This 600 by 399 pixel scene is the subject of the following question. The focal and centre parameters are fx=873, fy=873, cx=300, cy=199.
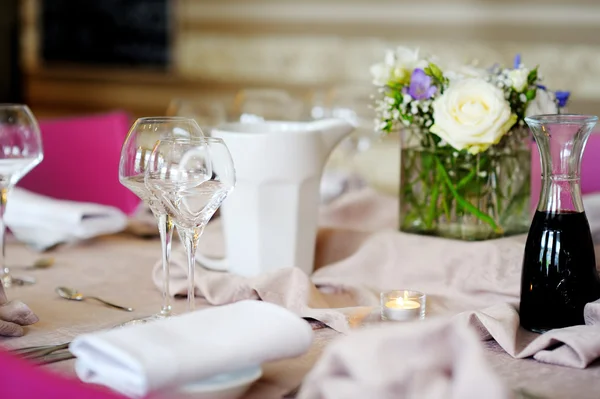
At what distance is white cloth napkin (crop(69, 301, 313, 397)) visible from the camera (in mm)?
706

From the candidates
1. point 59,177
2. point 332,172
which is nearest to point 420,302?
point 332,172

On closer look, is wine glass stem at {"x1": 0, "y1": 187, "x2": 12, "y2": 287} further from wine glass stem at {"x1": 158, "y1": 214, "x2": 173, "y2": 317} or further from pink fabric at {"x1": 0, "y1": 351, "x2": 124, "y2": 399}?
pink fabric at {"x1": 0, "y1": 351, "x2": 124, "y2": 399}

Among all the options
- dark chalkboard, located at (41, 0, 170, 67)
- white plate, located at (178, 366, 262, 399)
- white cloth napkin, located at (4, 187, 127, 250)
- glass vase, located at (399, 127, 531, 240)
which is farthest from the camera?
dark chalkboard, located at (41, 0, 170, 67)

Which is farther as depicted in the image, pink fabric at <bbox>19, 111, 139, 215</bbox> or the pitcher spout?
pink fabric at <bbox>19, 111, 139, 215</bbox>

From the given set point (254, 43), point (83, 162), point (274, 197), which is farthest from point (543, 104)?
point (254, 43)

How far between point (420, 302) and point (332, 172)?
3.48 ft

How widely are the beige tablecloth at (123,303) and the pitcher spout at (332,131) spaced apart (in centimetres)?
16

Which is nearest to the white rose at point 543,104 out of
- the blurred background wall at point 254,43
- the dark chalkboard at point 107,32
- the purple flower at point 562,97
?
the purple flower at point 562,97

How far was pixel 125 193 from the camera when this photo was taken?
214 centimetres

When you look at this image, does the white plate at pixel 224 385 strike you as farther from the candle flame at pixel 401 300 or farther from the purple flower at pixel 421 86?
the purple flower at pixel 421 86

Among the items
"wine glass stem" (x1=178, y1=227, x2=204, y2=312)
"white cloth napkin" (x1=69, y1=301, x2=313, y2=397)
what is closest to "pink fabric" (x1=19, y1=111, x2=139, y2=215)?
"wine glass stem" (x1=178, y1=227, x2=204, y2=312)

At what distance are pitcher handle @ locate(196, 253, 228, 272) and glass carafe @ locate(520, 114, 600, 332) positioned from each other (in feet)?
1.48

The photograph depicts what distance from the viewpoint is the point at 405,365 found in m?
0.67

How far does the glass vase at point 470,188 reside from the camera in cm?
122
